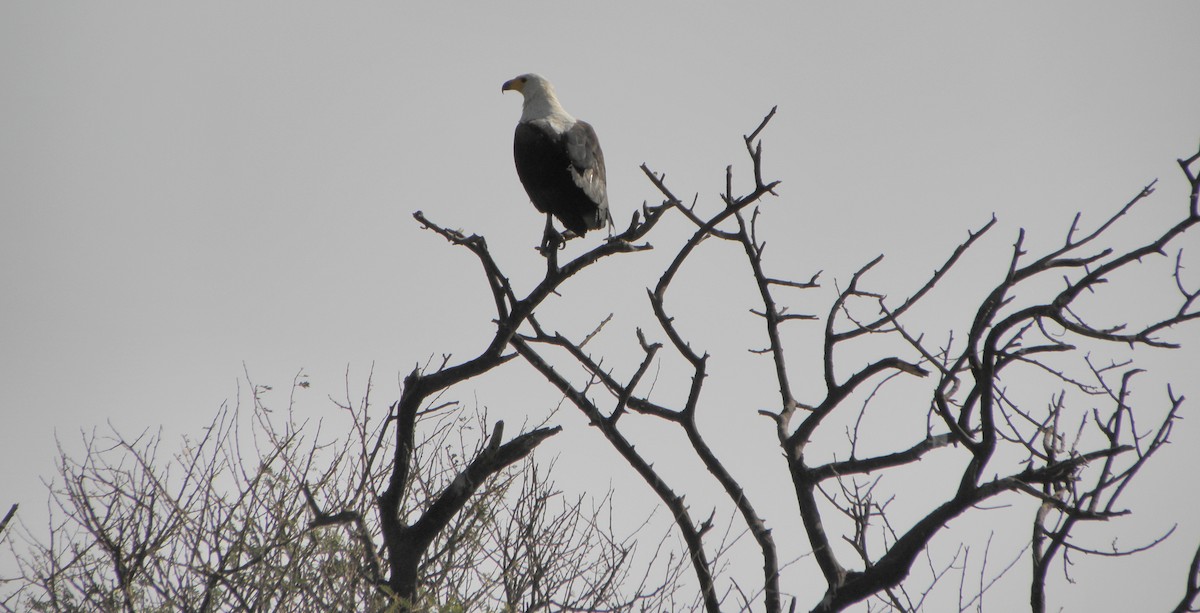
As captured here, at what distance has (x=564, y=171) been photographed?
561 centimetres

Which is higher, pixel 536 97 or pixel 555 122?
pixel 536 97

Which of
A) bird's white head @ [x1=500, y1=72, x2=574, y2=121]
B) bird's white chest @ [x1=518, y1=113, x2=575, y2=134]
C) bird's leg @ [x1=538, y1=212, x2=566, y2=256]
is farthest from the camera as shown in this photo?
bird's white head @ [x1=500, y1=72, x2=574, y2=121]

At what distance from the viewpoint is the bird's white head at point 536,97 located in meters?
6.75

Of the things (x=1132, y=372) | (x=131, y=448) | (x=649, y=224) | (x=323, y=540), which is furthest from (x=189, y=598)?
(x=1132, y=372)

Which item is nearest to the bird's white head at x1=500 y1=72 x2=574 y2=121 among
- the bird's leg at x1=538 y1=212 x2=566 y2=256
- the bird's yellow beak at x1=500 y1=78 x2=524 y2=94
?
the bird's yellow beak at x1=500 y1=78 x2=524 y2=94

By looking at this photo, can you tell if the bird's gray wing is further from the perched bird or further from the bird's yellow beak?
the bird's yellow beak

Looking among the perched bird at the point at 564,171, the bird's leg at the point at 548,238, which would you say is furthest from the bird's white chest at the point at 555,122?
the bird's leg at the point at 548,238

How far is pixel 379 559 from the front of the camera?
4184 mm

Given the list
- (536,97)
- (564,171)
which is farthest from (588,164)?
(536,97)

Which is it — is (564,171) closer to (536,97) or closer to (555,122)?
(555,122)

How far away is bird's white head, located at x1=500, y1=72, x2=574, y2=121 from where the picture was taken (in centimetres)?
675

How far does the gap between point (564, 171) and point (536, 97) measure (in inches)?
67.4

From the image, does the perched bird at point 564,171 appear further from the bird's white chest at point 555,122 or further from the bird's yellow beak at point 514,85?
the bird's yellow beak at point 514,85

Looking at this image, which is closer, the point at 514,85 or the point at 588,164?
the point at 588,164
